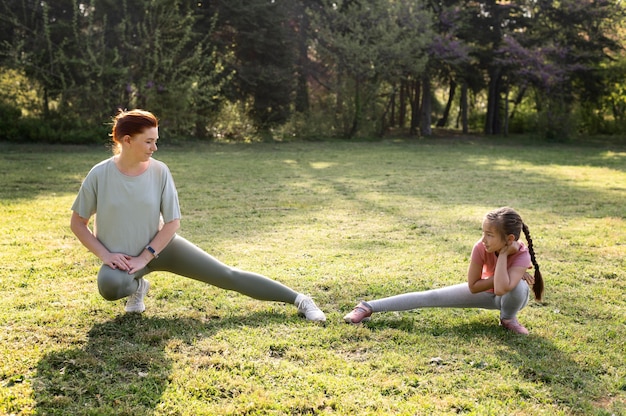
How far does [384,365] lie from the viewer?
3184 mm

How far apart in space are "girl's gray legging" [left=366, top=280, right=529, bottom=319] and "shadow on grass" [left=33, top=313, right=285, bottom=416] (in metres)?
0.73

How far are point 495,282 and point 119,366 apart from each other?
7.11 feet

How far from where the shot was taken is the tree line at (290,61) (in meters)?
16.7

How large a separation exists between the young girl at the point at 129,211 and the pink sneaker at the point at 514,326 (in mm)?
1147

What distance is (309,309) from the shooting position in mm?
3875

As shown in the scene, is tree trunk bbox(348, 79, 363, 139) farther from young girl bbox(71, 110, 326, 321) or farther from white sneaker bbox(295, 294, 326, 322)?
young girl bbox(71, 110, 326, 321)

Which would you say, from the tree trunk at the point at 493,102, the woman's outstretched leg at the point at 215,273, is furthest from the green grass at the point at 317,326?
the tree trunk at the point at 493,102

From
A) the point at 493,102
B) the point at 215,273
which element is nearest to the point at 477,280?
the point at 215,273

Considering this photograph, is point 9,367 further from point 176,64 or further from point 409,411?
point 176,64

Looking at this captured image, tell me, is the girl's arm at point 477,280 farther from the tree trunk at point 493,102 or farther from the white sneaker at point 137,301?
the tree trunk at point 493,102

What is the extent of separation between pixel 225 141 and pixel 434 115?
20.6 metres

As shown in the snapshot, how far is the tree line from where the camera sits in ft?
54.6

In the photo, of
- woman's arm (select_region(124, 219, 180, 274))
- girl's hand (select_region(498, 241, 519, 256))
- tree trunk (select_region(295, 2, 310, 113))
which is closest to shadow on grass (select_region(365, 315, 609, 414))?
girl's hand (select_region(498, 241, 519, 256))

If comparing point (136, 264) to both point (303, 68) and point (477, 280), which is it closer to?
point (477, 280)
